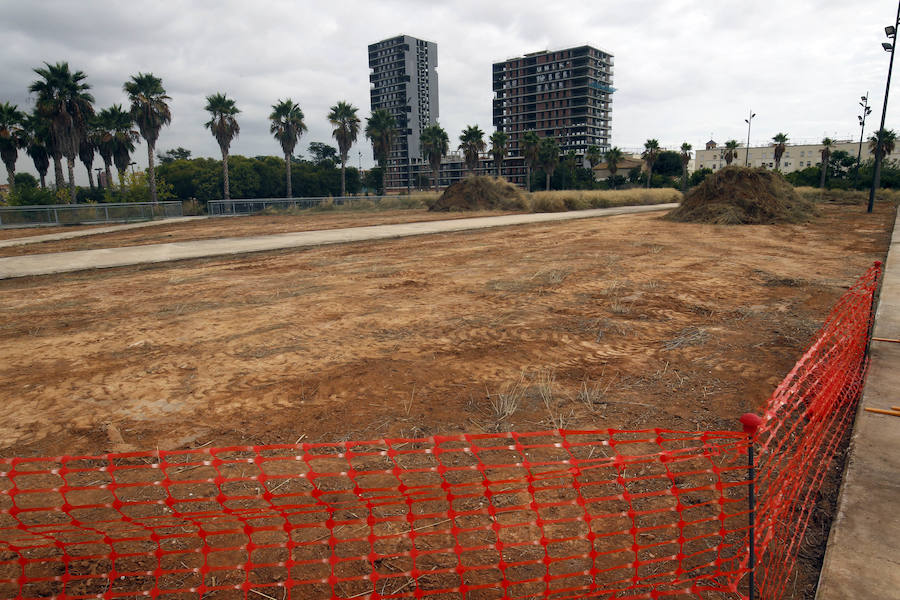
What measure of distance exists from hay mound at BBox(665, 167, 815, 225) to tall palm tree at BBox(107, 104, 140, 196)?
52.5 metres

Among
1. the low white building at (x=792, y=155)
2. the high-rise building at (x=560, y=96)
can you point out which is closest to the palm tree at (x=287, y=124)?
the high-rise building at (x=560, y=96)

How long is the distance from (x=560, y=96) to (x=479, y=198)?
103479mm

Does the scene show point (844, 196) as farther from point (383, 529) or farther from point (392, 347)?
point (383, 529)

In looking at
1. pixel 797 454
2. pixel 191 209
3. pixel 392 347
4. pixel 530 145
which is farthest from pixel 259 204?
pixel 530 145

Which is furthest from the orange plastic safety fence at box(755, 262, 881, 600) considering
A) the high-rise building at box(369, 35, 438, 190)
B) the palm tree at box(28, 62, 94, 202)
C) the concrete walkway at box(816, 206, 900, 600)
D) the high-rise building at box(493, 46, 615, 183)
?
the high-rise building at box(369, 35, 438, 190)

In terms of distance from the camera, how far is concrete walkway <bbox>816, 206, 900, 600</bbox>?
245 centimetres

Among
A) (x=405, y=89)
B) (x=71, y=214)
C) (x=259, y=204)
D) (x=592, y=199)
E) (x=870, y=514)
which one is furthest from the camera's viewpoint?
(x=405, y=89)

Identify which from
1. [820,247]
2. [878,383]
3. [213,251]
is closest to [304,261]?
[213,251]

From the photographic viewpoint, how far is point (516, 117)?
451ft

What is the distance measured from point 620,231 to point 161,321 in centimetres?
1719

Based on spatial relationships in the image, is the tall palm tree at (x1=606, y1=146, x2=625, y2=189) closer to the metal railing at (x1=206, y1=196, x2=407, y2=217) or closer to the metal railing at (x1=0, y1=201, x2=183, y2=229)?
the metal railing at (x1=206, y1=196, x2=407, y2=217)

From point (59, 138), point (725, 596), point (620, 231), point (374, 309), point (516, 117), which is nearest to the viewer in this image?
point (725, 596)

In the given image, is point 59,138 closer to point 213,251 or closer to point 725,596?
point 213,251

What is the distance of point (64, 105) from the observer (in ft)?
125
